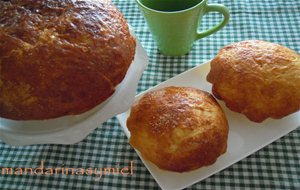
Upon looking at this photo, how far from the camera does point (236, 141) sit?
784 mm

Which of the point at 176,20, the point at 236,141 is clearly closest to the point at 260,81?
the point at 236,141

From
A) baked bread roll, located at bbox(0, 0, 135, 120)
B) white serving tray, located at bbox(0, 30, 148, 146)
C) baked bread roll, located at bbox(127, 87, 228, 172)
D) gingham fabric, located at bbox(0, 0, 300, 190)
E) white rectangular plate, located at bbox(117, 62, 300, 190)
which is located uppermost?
baked bread roll, located at bbox(0, 0, 135, 120)

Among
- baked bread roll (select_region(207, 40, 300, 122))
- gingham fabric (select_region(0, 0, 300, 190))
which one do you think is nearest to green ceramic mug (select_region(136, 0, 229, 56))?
gingham fabric (select_region(0, 0, 300, 190))

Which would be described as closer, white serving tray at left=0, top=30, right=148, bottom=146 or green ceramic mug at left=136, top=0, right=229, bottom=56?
white serving tray at left=0, top=30, right=148, bottom=146

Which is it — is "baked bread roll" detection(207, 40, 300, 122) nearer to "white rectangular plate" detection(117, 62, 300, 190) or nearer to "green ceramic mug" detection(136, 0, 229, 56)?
"white rectangular plate" detection(117, 62, 300, 190)

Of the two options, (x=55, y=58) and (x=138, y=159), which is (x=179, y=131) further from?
(x=55, y=58)

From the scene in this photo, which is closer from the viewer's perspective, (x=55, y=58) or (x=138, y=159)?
(x=55, y=58)

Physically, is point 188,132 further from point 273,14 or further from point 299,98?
point 273,14

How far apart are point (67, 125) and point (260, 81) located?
46 cm

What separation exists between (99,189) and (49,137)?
0.19 m

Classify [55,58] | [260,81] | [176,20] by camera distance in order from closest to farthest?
[55,58]
[260,81]
[176,20]

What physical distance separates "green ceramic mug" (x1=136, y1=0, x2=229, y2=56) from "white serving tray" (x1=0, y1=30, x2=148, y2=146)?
0.81 feet

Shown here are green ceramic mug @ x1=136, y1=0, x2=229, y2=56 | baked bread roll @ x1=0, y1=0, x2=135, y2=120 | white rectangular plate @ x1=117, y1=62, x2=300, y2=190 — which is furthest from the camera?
green ceramic mug @ x1=136, y1=0, x2=229, y2=56

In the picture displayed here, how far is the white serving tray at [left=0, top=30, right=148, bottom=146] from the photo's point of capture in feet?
2.23
